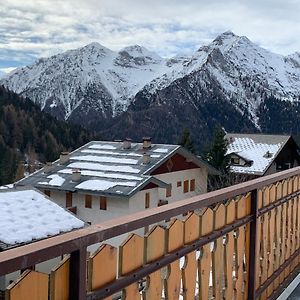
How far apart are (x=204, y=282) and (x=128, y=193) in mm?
19107

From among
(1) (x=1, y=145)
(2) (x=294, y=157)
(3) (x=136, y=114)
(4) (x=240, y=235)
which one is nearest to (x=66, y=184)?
(2) (x=294, y=157)

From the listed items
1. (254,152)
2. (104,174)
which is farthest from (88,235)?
(254,152)

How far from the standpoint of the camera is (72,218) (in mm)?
15602

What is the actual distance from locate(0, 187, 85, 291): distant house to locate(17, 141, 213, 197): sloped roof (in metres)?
5.49

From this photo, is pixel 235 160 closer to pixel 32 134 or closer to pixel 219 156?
pixel 219 156

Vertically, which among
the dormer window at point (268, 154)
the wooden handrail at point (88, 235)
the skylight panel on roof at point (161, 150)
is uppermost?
the wooden handrail at point (88, 235)

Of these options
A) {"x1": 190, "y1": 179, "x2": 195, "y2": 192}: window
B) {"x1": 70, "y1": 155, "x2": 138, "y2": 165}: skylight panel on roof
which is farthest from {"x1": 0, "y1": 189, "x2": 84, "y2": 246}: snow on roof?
{"x1": 190, "y1": 179, "x2": 195, "y2": 192}: window

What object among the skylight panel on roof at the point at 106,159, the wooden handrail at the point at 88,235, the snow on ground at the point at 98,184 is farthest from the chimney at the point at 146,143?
the wooden handrail at the point at 88,235

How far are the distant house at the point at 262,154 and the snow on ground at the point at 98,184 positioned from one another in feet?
37.3

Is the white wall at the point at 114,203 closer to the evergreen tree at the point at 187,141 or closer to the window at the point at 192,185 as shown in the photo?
the window at the point at 192,185

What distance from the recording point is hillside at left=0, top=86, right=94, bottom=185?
6856 cm

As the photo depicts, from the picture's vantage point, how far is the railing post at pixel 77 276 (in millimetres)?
1480

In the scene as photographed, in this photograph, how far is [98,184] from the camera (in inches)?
898

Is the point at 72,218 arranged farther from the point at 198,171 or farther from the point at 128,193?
the point at 198,171
